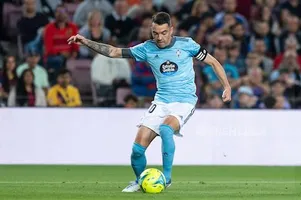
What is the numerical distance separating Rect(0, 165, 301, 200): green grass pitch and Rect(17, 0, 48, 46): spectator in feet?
16.1

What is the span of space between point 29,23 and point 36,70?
1756 mm

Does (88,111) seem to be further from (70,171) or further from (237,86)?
(237,86)

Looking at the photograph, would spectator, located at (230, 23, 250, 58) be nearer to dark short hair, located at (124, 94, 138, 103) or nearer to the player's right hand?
dark short hair, located at (124, 94, 138, 103)

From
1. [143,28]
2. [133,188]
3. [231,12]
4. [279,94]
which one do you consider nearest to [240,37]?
[231,12]

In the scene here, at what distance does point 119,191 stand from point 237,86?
9450 mm

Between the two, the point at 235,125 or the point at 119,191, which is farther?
the point at 235,125

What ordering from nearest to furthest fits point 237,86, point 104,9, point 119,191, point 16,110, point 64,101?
point 119,191 → point 16,110 → point 64,101 → point 237,86 → point 104,9

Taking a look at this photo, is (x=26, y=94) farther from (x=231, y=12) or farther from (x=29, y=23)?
(x=231, y=12)

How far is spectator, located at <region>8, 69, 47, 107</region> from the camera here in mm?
18781

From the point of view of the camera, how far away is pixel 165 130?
439 inches

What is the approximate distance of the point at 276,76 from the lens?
20875 millimetres

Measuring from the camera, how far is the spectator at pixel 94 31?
20688 mm

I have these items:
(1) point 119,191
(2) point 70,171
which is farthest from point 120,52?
(2) point 70,171

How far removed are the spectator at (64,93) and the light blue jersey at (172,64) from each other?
7.62 metres
